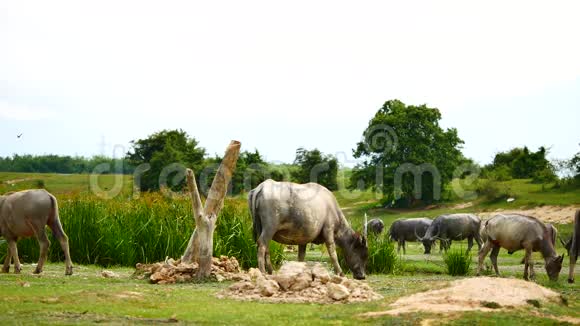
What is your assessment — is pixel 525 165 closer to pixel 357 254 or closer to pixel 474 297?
pixel 357 254

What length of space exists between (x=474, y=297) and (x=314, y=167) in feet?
165

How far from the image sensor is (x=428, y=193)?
208 feet

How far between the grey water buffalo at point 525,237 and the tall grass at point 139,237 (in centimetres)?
524

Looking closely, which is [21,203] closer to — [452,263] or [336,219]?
[336,219]

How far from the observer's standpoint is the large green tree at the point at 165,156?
6353cm

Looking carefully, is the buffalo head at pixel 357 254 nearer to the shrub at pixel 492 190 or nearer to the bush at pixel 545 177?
the shrub at pixel 492 190

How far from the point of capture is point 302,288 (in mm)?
13641

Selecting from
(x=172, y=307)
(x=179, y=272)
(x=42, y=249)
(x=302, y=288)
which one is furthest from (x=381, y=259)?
(x=172, y=307)

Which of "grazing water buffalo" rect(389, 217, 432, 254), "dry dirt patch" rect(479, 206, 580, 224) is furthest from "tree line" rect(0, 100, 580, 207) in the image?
"grazing water buffalo" rect(389, 217, 432, 254)

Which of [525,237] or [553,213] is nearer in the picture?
[525,237]

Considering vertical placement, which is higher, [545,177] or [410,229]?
[545,177]

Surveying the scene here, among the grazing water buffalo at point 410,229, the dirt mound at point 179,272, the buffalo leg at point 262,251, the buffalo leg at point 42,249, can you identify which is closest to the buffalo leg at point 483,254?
the dirt mound at point 179,272

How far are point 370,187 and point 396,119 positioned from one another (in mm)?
6067

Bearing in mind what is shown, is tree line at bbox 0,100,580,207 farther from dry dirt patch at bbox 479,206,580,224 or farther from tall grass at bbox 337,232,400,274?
tall grass at bbox 337,232,400,274
